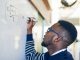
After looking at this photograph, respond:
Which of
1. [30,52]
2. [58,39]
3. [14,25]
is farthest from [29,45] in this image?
[14,25]

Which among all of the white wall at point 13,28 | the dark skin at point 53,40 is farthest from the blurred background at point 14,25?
the dark skin at point 53,40

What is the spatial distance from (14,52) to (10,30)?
123 millimetres

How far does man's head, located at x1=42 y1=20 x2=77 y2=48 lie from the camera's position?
109 cm

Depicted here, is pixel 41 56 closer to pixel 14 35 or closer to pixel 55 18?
pixel 14 35

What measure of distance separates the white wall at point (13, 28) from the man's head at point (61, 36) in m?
0.15

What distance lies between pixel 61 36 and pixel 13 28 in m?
0.31

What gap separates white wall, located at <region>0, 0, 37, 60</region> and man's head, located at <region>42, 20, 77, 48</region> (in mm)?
148

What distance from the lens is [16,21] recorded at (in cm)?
95

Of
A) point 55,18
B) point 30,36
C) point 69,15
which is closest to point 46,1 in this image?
point 30,36

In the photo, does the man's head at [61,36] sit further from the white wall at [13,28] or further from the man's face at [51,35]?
the white wall at [13,28]

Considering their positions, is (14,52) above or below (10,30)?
below

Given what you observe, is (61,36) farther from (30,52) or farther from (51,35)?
(30,52)

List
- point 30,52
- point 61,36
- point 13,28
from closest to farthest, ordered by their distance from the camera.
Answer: point 13,28, point 61,36, point 30,52

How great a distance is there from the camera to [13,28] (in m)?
0.90
